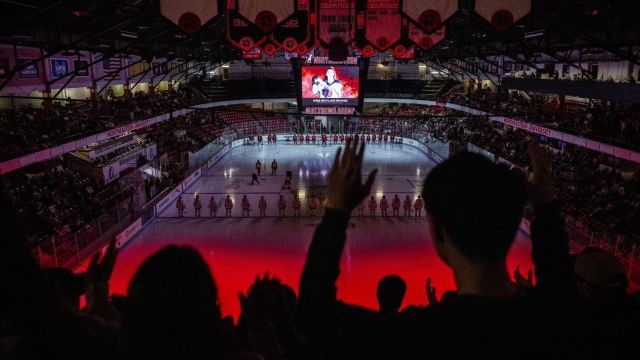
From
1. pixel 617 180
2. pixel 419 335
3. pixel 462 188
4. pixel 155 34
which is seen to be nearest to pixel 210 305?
pixel 419 335

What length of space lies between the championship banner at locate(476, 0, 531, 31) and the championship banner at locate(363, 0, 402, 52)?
2029mm

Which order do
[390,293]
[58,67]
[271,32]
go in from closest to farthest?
[390,293] → [271,32] → [58,67]

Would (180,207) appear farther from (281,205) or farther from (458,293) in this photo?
(458,293)

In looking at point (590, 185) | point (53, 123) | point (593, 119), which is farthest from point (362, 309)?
point (593, 119)

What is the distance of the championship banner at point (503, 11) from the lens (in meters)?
7.55

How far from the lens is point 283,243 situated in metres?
15.8

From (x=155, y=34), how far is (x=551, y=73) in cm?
2163

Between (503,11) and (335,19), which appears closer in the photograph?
(503,11)

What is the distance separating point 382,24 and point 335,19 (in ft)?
4.08

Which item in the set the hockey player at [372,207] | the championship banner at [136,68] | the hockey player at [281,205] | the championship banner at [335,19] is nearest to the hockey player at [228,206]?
the hockey player at [281,205]

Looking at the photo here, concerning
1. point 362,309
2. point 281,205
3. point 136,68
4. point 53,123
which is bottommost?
point 281,205

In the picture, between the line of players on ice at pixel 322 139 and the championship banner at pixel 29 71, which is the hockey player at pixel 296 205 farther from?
the line of players on ice at pixel 322 139

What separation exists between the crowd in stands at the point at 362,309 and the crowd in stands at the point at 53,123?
35.9 ft

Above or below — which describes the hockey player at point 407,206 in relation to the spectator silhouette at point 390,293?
below
